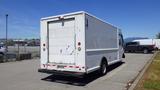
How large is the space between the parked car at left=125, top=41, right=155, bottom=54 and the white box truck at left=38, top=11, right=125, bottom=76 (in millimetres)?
27849

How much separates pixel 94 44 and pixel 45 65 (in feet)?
8.33

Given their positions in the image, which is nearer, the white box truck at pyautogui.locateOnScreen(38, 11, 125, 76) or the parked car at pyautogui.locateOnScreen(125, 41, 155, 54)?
the white box truck at pyautogui.locateOnScreen(38, 11, 125, 76)

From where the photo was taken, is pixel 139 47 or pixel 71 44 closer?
pixel 71 44

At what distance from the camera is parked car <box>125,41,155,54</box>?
3747 cm

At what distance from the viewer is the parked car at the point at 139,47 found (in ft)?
123

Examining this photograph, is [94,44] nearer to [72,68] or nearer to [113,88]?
[72,68]

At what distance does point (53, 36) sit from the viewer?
1048 centimetres

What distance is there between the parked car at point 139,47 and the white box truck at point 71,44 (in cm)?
2785

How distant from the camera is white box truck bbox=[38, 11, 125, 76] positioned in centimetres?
951

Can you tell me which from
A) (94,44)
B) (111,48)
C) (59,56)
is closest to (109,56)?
(111,48)

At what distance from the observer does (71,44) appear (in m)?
9.87

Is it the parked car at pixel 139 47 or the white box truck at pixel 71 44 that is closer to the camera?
the white box truck at pixel 71 44

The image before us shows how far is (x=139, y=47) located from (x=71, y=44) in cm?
3024

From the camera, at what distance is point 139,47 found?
A: 3819cm
